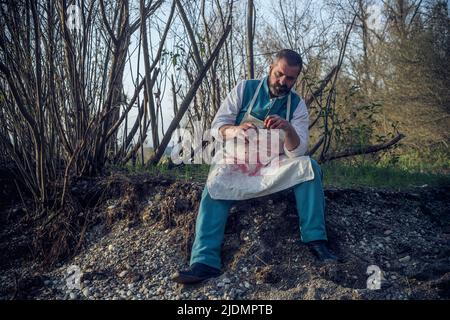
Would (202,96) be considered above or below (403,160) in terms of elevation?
above

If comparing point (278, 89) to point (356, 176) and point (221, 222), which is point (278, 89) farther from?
point (356, 176)

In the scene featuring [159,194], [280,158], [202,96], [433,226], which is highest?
[202,96]

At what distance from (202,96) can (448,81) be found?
599 centimetres

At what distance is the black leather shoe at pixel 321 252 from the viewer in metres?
3.38

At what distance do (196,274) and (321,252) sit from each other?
2.97 feet

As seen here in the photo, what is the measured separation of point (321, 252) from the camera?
340 cm

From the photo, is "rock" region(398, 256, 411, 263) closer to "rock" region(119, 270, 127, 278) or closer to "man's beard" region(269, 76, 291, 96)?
"man's beard" region(269, 76, 291, 96)

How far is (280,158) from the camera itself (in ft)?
12.3

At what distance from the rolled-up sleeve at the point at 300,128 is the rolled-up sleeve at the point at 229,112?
0.47 m

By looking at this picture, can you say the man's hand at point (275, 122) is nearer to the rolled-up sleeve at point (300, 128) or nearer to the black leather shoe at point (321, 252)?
the rolled-up sleeve at point (300, 128)

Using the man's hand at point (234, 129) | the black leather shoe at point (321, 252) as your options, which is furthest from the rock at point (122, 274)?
the black leather shoe at point (321, 252)

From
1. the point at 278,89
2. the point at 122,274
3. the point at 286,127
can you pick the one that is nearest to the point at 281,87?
the point at 278,89
